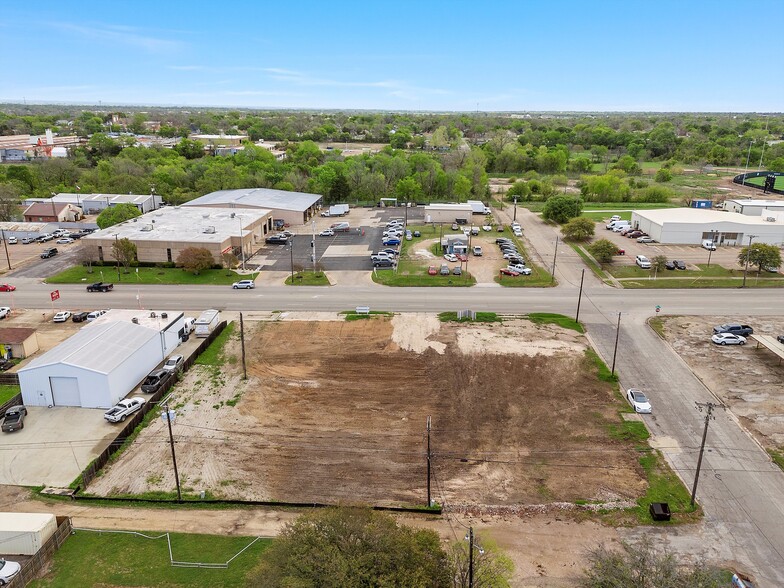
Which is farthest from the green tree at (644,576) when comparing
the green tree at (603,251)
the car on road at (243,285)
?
the green tree at (603,251)

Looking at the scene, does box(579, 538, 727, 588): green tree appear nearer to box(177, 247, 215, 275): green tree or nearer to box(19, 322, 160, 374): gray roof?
box(19, 322, 160, 374): gray roof

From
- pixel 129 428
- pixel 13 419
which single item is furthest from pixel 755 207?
pixel 13 419

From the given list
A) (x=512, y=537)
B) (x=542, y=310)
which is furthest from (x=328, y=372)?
(x=542, y=310)

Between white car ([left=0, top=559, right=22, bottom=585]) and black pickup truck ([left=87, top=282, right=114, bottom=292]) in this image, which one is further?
black pickup truck ([left=87, top=282, right=114, bottom=292])

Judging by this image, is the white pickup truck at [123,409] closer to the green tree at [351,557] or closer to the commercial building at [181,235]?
the green tree at [351,557]

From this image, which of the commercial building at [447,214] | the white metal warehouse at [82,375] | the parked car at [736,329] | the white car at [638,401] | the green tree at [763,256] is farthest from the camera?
the commercial building at [447,214]

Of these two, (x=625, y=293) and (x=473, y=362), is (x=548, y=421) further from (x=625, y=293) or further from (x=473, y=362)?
(x=625, y=293)

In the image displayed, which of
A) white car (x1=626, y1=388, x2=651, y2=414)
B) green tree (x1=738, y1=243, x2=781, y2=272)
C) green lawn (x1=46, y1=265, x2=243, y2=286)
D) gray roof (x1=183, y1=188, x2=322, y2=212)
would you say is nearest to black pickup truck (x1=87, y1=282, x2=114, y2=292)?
green lawn (x1=46, y1=265, x2=243, y2=286)

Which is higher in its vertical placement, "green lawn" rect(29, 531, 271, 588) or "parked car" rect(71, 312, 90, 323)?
"parked car" rect(71, 312, 90, 323)
